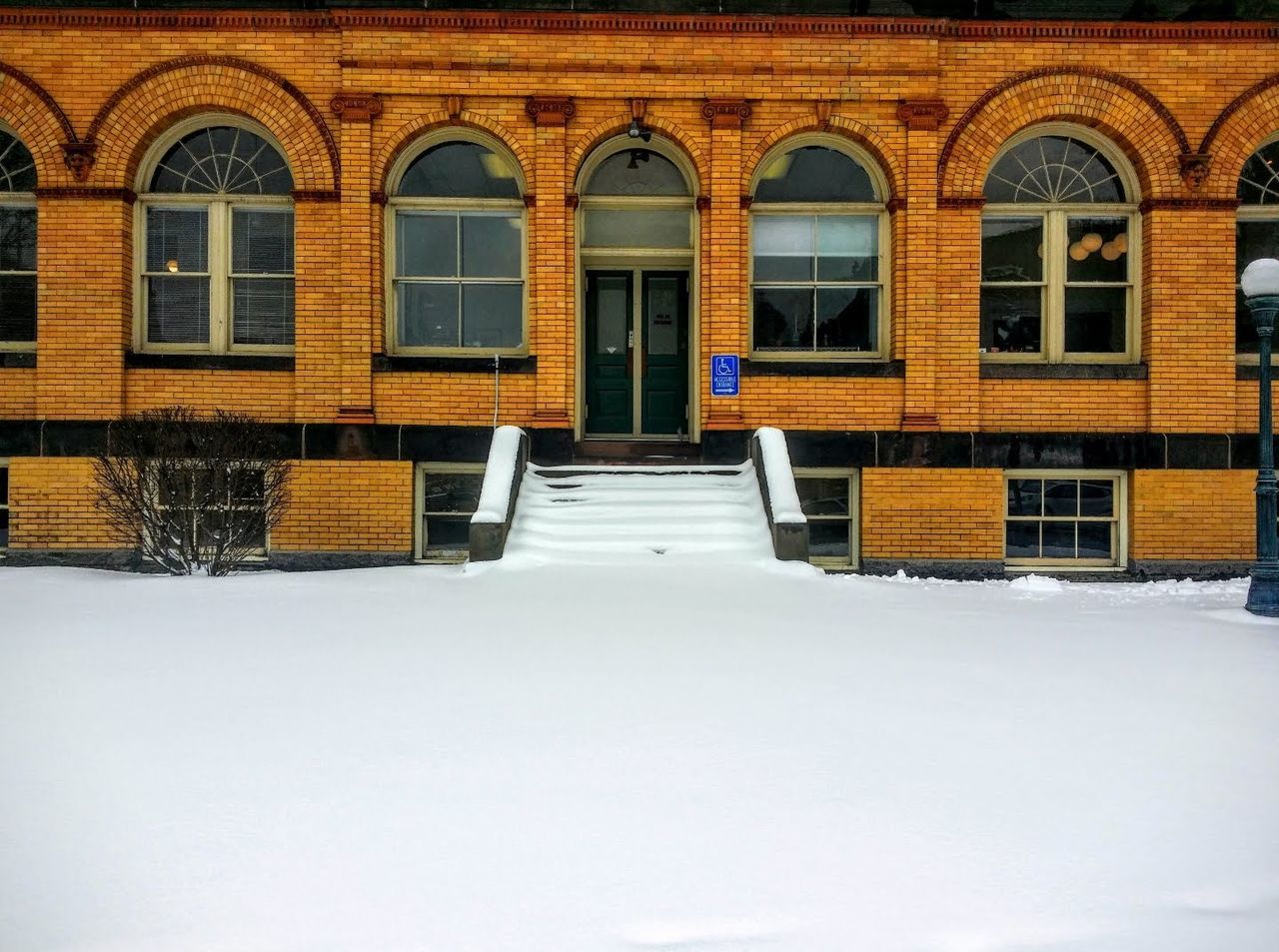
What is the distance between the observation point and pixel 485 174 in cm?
1185

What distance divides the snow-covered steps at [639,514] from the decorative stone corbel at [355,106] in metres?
4.51

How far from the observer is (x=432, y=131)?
457 inches

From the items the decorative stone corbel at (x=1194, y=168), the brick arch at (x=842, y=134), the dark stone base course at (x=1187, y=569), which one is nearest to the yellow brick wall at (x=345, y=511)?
the brick arch at (x=842, y=134)

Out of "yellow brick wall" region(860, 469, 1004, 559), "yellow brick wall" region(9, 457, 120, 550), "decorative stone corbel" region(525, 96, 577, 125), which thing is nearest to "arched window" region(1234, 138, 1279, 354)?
"yellow brick wall" region(860, 469, 1004, 559)

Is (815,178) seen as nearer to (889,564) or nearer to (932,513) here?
(932,513)

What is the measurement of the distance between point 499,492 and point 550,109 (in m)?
4.73

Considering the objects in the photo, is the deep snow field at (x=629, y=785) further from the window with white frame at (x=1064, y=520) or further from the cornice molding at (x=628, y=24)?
the cornice molding at (x=628, y=24)

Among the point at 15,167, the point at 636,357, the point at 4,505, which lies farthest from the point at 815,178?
the point at 4,505

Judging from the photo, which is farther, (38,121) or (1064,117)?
(1064,117)

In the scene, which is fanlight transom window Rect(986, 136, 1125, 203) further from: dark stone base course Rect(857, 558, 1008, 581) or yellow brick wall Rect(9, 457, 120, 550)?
yellow brick wall Rect(9, 457, 120, 550)

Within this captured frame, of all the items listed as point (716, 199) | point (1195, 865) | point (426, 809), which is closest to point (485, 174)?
point (716, 199)

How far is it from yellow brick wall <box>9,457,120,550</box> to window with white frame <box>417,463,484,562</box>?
3.49 meters

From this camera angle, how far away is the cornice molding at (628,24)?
11297 mm

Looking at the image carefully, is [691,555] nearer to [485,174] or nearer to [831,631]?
[831,631]
